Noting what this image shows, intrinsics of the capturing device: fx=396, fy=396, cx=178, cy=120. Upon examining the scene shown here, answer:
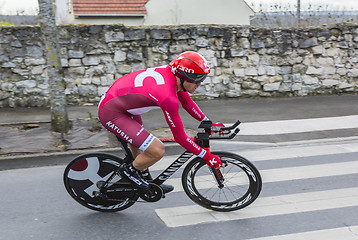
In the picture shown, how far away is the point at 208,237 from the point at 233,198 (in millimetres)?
698

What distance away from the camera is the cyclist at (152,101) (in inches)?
146

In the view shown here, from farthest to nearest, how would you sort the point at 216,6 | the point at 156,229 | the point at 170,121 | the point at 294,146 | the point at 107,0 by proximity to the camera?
the point at 216,6, the point at 107,0, the point at 294,146, the point at 156,229, the point at 170,121

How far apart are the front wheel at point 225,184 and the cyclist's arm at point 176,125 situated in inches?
14.0

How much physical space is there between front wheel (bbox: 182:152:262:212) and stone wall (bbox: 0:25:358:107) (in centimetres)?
626

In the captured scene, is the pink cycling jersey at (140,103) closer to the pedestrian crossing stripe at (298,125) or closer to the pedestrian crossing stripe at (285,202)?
the pedestrian crossing stripe at (285,202)

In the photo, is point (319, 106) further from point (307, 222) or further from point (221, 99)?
point (307, 222)

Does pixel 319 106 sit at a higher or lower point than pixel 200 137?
lower

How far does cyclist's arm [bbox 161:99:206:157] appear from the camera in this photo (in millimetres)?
3627

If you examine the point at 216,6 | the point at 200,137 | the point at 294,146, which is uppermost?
the point at 216,6

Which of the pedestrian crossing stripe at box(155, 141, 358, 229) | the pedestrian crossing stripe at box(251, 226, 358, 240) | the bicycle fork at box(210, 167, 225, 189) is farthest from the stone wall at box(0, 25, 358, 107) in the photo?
the pedestrian crossing stripe at box(251, 226, 358, 240)

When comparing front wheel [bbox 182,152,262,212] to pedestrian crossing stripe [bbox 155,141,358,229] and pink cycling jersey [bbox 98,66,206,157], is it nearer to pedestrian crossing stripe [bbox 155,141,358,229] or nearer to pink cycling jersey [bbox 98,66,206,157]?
pedestrian crossing stripe [bbox 155,141,358,229]

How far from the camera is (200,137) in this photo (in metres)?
4.05

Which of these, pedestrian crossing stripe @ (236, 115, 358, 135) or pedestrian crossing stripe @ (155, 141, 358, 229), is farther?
pedestrian crossing stripe @ (236, 115, 358, 135)


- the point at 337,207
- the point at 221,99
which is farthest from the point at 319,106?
the point at 337,207
